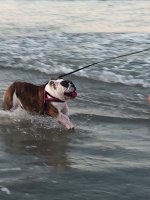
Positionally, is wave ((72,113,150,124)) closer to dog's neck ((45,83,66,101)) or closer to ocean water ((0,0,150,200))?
ocean water ((0,0,150,200))

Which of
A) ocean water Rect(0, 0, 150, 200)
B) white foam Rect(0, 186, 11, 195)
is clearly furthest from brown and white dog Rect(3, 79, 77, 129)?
→ white foam Rect(0, 186, 11, 195)

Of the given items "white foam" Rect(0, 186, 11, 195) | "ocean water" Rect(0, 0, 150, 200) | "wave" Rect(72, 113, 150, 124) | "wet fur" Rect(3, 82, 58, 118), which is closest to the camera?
"white foam" Rect(0, 186, 11, 195)

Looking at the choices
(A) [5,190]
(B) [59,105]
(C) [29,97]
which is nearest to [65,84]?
(B) [59,105]

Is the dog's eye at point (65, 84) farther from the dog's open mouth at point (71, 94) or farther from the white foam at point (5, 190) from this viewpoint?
the white foam at point (5, 190)

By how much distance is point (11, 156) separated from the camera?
5777 millimetres

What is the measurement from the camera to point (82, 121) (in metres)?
7.39

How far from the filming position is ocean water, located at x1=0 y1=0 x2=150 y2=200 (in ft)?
16.4

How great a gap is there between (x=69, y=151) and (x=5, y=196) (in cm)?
147

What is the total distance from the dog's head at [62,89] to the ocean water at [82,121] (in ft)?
1.58

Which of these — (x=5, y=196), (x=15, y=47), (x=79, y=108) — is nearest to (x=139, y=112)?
(x=79, y=108)

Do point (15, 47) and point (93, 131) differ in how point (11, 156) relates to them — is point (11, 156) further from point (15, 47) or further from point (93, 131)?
point (15, 47)

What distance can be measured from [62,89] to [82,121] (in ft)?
2.93

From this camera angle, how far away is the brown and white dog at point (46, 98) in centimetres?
667

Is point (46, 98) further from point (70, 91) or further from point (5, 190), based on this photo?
point (5, 190)
